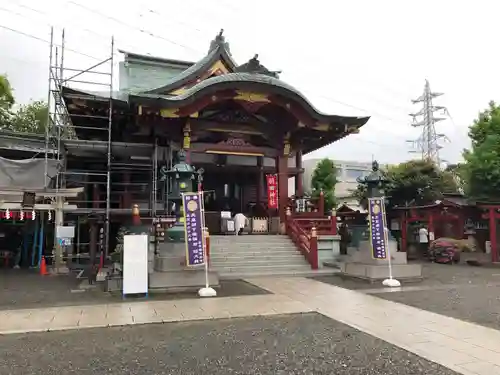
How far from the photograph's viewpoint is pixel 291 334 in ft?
19.8

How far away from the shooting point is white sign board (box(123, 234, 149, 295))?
8.81 m

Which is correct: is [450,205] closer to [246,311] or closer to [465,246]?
[465,246]

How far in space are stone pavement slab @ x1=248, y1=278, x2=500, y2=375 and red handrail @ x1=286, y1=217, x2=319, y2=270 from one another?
341 cm

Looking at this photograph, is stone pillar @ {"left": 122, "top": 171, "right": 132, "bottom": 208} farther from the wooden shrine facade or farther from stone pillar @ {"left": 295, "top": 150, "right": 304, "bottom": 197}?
stone pillar @ {"left": 295, "top": 150, "right": 304, "bottom": 197}

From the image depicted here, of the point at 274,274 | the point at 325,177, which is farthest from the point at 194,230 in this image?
the point at 325,177

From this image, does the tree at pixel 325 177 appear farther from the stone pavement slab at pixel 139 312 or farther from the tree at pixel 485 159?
the stone pavement slab at pixel 139 312

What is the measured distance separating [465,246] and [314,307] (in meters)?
13.5

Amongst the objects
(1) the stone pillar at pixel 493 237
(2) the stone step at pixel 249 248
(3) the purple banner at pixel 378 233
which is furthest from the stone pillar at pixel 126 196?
(1) the stone pillar at pixel 493 237

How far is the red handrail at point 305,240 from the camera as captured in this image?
43.1 feet

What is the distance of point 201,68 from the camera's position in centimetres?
1781

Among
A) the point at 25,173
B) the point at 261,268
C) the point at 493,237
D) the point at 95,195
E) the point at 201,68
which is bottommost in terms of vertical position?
the point at 261,268

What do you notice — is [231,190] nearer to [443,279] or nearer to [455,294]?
[443,279]

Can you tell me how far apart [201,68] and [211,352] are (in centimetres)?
1454

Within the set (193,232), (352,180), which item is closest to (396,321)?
(193,232)
